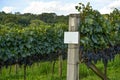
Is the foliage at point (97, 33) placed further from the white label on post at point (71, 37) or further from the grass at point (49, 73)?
the grass at point (49, 73)

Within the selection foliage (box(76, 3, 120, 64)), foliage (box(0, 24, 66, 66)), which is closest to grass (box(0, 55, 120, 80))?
foliage (box(0, 24, 66, 66))

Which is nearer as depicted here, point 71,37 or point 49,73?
point 71,37

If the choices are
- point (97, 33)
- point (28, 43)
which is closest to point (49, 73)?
point (28, 43)

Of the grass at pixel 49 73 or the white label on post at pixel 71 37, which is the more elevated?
the white label on post at pixel 71 37

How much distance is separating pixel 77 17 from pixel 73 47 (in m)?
0.53

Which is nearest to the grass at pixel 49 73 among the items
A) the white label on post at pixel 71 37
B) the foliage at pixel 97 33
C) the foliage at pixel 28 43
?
the foliage at pixel 28 43

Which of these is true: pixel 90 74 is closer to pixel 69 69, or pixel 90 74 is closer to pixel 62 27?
pixel 62 27

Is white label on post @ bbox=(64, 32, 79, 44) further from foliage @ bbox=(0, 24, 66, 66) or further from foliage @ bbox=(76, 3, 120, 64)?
foliage @ bbox=(0, 24, 66, 66)

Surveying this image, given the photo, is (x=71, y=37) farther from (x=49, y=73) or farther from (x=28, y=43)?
(x=49, y=73)

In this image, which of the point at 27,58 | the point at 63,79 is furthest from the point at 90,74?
the point at 27,58

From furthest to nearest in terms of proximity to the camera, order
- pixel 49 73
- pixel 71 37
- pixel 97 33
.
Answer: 1. pixel 49 73
2. pixel 97 33
3. pixel 71 37

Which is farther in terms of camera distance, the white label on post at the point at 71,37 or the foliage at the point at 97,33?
the foliage at the point at 97,33

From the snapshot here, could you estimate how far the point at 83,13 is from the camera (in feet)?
22.9

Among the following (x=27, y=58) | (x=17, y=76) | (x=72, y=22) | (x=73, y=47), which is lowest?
(x=17, y=76)
